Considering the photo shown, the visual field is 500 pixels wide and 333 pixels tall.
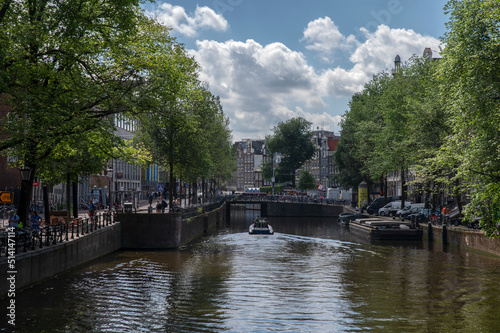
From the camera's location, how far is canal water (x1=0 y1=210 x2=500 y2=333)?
19531 millimetres

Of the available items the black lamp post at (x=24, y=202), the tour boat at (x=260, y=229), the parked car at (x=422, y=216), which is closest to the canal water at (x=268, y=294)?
the black lamp post at (x=24, y=202)

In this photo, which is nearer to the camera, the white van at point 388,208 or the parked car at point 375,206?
the white van at point 388,208

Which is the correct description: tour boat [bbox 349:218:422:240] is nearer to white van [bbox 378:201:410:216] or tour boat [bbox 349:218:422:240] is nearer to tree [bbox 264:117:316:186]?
white van [bbox 378:201:410:216]

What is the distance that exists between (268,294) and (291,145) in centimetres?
10849

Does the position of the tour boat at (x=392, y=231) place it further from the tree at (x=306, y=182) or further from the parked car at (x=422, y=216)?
the tree at (x=306, y=182)

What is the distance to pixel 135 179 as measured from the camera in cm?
Result: 9494

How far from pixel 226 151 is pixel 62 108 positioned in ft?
211

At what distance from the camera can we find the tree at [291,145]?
433 ft

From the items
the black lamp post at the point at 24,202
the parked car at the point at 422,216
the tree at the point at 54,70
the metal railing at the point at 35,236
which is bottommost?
the parked car at the point at 422,216

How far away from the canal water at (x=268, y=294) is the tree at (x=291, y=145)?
91622 millimetres

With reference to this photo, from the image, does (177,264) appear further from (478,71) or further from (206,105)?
(206,105)

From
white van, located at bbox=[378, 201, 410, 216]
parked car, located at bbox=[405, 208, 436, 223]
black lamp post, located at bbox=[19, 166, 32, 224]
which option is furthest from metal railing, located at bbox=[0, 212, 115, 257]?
white van, located at bbox=[378, 201, 410, 216]

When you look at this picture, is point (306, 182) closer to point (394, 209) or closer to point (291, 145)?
point (291, 145)

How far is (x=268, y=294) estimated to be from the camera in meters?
25.0
